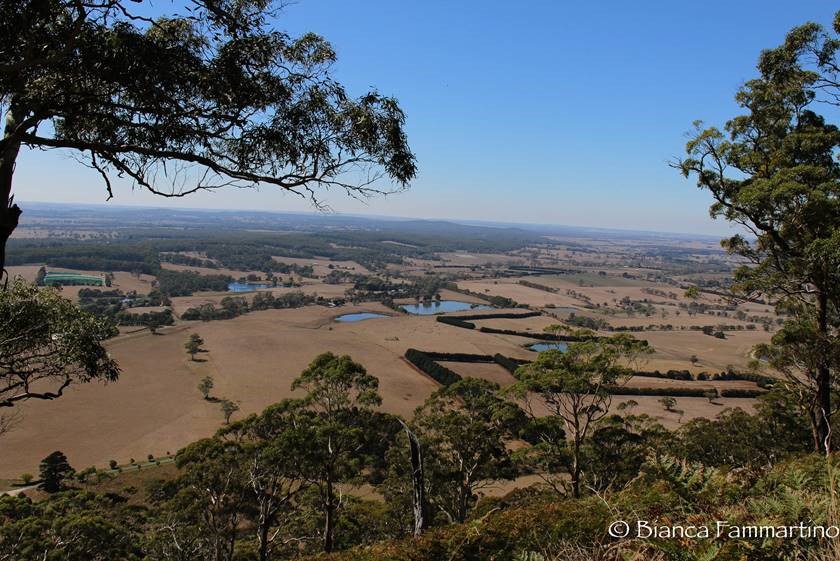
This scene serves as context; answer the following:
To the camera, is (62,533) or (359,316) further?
(359,316)

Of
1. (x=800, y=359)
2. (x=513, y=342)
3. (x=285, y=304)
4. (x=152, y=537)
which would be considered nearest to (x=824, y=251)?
(x=800, y=359)

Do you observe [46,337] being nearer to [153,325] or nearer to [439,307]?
[153,325]

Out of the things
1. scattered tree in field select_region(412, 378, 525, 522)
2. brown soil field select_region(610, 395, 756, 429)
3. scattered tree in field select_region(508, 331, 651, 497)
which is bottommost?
brown soil field select_region(610, 395, 756, 429)

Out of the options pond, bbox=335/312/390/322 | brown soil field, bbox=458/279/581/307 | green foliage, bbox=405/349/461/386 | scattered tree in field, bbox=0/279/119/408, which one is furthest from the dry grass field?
scattered tree in field, bbox=0/279/119/408

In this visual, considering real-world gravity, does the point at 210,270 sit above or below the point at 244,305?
above

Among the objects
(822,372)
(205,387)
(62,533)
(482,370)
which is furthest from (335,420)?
(482,370)

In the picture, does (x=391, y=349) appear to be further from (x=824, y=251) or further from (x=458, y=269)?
(x=458, y=269)

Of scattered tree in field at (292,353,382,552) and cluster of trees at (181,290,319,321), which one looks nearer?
scattered tree in field at (292,353,382,552)

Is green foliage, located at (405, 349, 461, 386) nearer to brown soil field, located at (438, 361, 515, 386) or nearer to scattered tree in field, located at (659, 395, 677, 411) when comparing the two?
brown soil field, located at (438, 361, 515, 386)
